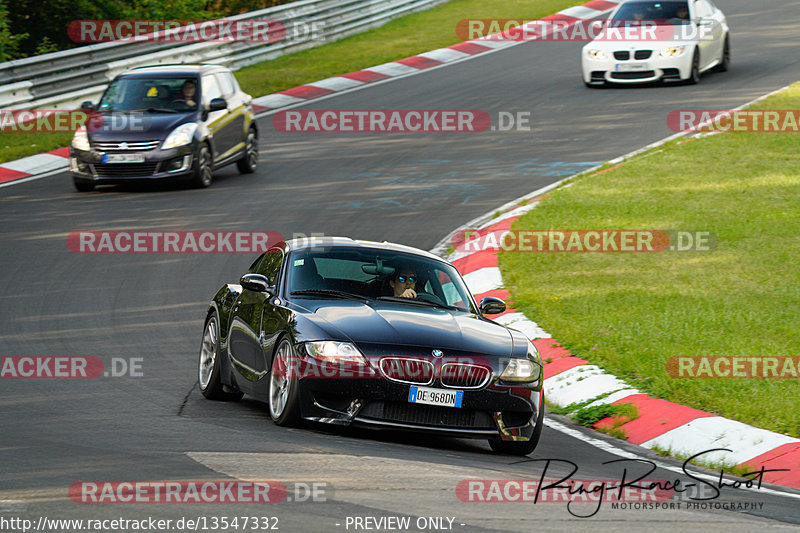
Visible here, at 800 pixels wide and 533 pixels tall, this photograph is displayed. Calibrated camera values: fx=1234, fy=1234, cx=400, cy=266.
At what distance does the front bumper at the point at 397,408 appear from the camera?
7.99 meters

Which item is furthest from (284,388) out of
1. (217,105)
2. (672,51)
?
(672,51)

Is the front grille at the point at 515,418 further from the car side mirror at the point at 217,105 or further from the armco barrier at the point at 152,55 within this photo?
the armco barrier at the point at 152,55

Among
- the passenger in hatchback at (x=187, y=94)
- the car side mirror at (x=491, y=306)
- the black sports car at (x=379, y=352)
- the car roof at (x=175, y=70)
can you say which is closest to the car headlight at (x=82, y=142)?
the passenger in hatchback at (x=187, y=94)

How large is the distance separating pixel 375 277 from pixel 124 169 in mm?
9990

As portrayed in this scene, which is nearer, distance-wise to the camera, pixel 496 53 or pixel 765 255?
pixel 765 255

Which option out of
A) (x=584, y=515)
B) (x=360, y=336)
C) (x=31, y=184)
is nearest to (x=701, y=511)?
(x=584, y=515)

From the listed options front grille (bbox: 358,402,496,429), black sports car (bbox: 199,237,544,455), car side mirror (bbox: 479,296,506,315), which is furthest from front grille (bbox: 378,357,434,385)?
car side mirror (bbox: 479,296,506,315)

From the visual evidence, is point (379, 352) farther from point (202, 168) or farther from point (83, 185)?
point (83, 185)

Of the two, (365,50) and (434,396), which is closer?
(434,396)

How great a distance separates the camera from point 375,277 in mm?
9469

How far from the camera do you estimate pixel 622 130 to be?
72.7 ft

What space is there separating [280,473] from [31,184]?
1377 centimetres

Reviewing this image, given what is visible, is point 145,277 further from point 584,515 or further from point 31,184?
point 584,515

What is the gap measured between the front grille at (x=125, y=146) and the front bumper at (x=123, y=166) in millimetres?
50
